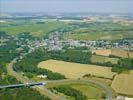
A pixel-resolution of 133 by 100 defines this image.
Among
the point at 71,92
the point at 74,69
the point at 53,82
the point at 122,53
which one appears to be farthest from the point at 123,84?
the point at 122,53

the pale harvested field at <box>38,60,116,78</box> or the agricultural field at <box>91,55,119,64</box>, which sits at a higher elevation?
the agricultural field at <box>91,55,119,64</box>

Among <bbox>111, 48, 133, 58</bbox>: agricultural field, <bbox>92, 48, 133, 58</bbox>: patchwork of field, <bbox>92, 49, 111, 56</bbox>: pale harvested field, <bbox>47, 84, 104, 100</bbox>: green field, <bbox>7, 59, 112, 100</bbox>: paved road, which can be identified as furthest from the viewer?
<bbox>92, 49, 111, 56</bbox>: pale harvested field

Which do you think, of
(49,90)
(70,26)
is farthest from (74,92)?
(70,26)

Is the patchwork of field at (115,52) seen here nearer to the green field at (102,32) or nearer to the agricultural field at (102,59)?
the agricultural field at (102,59)

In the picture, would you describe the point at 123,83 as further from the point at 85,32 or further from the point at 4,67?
the point at 85,32

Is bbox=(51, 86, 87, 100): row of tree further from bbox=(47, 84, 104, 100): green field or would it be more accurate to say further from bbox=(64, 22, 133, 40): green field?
bbox=(64, 22, 133, 40): green field

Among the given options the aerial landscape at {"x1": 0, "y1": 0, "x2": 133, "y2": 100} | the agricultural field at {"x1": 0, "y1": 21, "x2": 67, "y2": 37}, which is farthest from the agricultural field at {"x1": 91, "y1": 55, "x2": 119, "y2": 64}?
the agricultural field at {"x1": 0, "y1": 21, "x2": 67, "y2": 37}

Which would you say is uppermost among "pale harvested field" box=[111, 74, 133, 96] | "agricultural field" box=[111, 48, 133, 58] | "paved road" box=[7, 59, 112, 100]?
"agricultural field" box=[111, 48, 133, 58]

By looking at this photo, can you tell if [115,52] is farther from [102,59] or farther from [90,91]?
[90,91]
